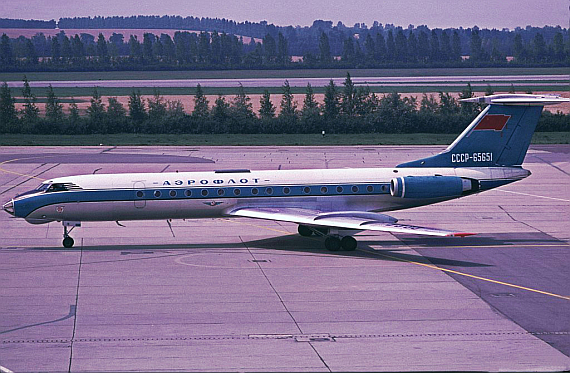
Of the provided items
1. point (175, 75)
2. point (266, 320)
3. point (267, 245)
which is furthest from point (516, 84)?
point (266, 320)

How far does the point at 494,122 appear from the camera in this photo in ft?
106

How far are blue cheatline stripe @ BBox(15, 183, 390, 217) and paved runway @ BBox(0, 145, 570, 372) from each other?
180 cm

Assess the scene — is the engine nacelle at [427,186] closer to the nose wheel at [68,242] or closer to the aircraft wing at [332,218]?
the aircraft wing at [332,218]

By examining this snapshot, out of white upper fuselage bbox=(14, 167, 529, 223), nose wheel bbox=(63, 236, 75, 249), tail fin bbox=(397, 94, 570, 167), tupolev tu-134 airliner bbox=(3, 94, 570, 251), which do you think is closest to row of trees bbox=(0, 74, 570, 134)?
tail fin bbox=(397, 94, 570, 167)

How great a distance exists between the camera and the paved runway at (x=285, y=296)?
60.0 ft

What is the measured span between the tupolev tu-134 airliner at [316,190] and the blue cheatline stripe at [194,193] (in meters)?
0.04

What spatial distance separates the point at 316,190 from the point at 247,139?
38.2 meters

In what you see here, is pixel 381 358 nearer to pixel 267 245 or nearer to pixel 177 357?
pixel 177 357

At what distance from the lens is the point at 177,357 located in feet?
59.5

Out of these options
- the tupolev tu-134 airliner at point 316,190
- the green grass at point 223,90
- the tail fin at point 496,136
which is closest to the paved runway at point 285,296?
the tupolev tu-134 airliner at point 316,190

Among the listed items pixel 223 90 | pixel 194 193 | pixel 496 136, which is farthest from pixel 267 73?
pixel 194 193

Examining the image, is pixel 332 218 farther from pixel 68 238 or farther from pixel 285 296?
pixel 68 238

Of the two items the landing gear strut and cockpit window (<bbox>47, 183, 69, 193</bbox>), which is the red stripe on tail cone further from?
cockpit window (<bbox>47, 183, 69, 193</bbox>)

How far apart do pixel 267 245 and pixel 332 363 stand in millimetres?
13375
